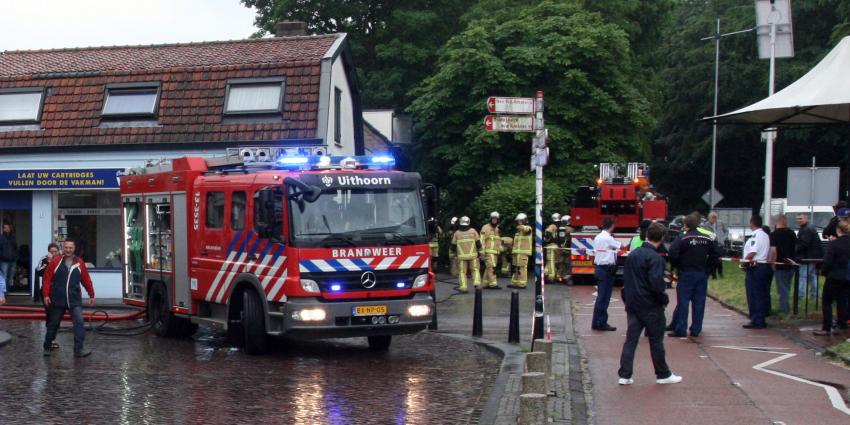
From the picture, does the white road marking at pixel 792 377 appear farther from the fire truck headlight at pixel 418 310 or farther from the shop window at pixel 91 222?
the shop window at pixel 91 222

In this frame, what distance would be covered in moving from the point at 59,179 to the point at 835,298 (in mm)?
17969

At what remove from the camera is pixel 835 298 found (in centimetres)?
1573

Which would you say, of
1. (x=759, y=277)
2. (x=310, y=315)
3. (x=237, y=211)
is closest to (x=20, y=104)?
(x=237, y=211)

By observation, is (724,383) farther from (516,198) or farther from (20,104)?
(516,198)

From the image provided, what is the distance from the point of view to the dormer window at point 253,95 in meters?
24.9

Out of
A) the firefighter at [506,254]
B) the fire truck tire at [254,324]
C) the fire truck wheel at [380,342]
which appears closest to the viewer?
the fire truck tire at [254,324]

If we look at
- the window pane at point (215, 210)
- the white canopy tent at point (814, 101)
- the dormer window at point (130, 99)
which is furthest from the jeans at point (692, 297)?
the dormer window at point (130, 99)

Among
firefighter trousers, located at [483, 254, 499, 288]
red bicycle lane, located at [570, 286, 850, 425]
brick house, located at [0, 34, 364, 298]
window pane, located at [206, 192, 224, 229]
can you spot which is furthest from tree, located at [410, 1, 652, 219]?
window pane, located at [206, 192, 224, 229]

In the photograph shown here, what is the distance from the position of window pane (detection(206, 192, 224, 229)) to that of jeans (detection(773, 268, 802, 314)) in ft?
29.4

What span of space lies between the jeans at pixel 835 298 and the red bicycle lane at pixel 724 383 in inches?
28.6

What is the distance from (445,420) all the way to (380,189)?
5.20 metres

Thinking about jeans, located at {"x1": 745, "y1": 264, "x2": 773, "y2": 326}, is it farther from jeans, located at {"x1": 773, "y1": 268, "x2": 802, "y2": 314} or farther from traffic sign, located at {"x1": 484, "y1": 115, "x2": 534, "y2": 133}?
traffic sign, located at {"x1": 484, "y1": 115, "x2": 534, "y2": 133}

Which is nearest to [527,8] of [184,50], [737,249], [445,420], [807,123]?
[737,249]

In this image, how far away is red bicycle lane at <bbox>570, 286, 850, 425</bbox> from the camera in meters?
9.80
